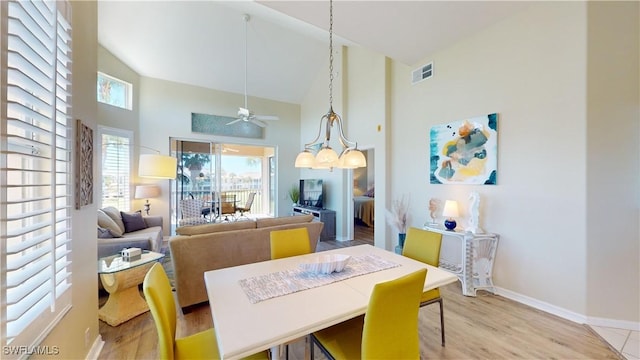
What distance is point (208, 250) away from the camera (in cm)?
274

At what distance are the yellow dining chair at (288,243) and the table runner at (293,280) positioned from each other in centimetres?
49

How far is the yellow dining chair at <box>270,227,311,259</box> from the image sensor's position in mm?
2379

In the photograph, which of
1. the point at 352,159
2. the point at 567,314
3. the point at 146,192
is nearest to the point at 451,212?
the point at 567,314

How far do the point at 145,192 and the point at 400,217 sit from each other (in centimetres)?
521

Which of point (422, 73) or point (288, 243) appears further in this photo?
point (422, 73)

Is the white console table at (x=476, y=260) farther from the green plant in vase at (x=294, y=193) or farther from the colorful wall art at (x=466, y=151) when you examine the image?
the green plant in vase at (x=294, y=193)

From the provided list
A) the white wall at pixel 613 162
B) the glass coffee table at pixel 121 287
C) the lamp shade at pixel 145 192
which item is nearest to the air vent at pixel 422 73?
the white wall at pixel 613 162

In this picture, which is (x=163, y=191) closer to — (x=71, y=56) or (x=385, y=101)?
(x=71, y=56)

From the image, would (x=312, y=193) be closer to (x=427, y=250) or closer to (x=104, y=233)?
(x=104, y=233)

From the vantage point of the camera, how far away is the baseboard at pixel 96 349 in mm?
1903

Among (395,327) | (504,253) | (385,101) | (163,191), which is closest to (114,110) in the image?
(163,191)

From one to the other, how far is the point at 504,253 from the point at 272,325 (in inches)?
126

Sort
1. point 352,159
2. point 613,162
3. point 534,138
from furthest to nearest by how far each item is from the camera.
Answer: point 534,138 → point 613,162 → point 352,159

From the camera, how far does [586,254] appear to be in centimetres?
246
